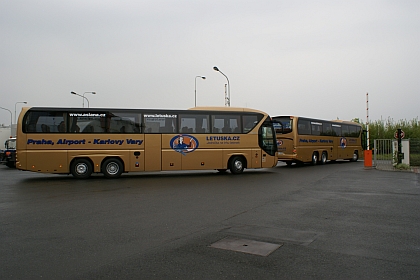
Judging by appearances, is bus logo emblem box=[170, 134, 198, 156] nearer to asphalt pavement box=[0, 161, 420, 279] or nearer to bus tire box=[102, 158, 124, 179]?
bus tire box=[102, 158, 124, 179]

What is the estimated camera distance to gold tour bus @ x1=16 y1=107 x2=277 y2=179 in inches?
611

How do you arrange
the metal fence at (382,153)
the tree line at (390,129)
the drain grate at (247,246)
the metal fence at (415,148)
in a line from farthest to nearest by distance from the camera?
the tree line at (390,129)
the metal fence at (415,148)
the metal fence at (382,153)
the drain grate at (247,246)

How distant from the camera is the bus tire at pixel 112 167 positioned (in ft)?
53.3

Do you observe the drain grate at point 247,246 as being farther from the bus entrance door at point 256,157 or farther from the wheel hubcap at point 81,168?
the bus entrance door at point 256,157

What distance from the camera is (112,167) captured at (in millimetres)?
16422

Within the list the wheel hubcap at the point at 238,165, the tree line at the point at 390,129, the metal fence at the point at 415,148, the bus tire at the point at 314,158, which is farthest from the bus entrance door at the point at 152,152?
the tree line at the point at 390,129

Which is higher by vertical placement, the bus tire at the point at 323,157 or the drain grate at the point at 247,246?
the bus tire at the point at 323,157

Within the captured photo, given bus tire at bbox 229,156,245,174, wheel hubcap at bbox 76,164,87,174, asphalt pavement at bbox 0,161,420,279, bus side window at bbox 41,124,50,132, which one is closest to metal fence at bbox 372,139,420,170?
bus tire at bbox 229,156,245,174

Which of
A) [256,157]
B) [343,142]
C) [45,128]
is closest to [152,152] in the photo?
[45,128]

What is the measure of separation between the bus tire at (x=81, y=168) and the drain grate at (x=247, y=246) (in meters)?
11.7

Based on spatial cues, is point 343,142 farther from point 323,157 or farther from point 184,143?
point 184,143

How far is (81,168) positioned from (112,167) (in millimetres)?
1351

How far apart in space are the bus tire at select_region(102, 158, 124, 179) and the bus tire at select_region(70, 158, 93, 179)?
2.05ft

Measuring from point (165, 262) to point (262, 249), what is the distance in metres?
1.51
